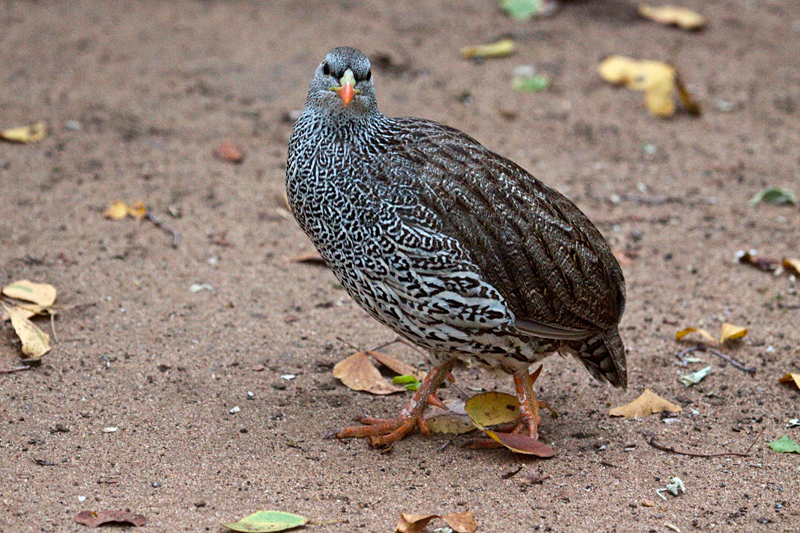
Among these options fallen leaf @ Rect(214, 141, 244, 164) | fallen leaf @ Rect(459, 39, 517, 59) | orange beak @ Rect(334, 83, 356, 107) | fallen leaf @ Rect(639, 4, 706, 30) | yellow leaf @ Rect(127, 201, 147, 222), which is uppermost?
orange beak @ Rect(334, 83, 356, 107)

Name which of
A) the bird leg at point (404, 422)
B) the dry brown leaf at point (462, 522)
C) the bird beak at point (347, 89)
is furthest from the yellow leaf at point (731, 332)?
the bird beak at point (347, 89)

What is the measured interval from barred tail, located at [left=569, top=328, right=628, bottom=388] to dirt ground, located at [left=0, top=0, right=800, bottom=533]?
0.27 metres

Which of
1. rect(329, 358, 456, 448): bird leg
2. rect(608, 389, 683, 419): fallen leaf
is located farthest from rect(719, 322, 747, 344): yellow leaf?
rect(329, 358, 456, 448): bird leg

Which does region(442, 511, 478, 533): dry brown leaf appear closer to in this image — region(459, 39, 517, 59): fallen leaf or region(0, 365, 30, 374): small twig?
region(0, 365, 30, 374): small twig

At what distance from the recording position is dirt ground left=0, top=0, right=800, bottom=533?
3.93m

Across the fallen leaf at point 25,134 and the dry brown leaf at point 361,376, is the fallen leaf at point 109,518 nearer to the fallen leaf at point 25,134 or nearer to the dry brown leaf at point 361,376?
the dry brown leaf at point 361,376

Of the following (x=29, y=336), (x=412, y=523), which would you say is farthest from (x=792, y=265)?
(x=29, y=336)

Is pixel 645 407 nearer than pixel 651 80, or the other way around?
pixel 645 407

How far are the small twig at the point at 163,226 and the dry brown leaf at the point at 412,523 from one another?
117 inches

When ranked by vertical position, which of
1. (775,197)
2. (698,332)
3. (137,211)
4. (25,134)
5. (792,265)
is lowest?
(698,332)

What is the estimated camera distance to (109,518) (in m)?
3.48

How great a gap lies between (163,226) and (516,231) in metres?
2.86

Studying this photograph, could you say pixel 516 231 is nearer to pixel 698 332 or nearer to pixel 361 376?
pixel 361 376

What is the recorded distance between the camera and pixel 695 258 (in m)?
6.21
